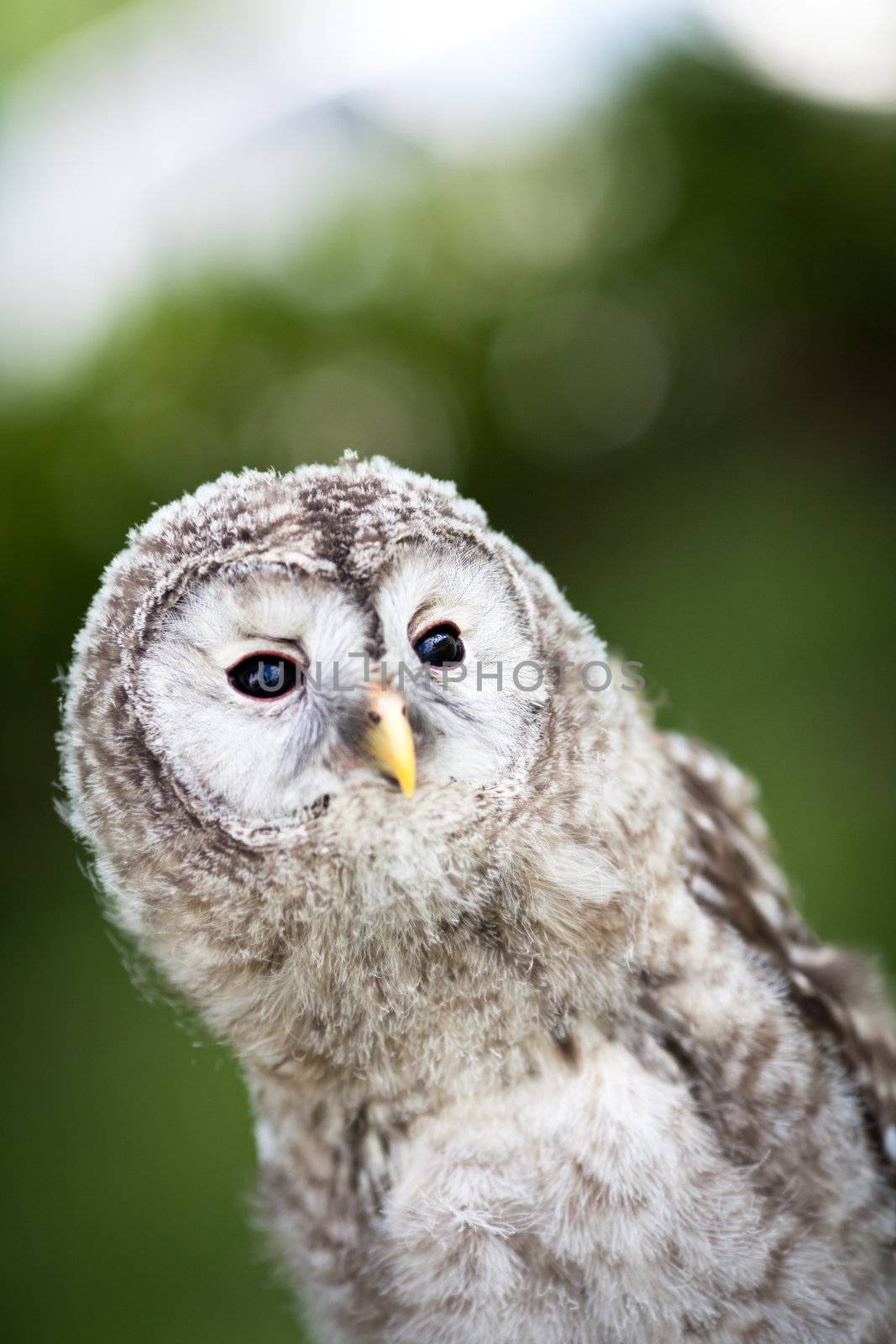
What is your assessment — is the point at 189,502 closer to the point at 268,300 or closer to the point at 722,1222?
the point at 722,1222

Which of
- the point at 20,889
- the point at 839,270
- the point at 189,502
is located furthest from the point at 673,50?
the point at 20,889

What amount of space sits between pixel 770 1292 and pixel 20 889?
7.15 feet

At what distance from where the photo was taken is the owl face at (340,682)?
792mm

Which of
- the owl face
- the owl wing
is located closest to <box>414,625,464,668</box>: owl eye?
the owl face

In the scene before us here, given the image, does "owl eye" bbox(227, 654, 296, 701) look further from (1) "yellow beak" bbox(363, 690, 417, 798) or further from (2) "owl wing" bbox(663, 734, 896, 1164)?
(2) "owl wing" bbox(663, 734, 896, 1164)

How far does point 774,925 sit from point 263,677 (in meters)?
0.64

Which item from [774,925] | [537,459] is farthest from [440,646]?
[537,459]

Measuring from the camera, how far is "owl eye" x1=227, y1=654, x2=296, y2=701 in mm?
833

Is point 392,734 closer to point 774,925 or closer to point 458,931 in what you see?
point 458,931

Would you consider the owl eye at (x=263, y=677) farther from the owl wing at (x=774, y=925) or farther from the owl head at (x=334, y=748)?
the owl wing at (x=774, y=925)

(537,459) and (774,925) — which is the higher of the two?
(537,459)

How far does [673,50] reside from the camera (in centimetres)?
273

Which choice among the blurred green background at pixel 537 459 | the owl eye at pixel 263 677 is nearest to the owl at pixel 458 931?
the owl eye at pixel 263 677

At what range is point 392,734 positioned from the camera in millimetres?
770
